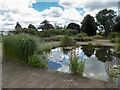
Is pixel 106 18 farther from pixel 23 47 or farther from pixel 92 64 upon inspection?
pixel 23 47

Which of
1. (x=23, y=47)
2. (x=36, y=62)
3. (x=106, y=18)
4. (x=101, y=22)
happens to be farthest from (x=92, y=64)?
(x=106, y=18)

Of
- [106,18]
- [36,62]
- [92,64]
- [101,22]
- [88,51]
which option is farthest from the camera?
[101,22]

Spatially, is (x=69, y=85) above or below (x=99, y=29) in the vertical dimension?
below

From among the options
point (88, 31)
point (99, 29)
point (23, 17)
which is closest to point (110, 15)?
point (99, 29)

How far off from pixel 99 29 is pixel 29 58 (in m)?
22.2

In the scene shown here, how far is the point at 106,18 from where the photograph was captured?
65.3ft

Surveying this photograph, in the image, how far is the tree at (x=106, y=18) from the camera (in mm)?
19756

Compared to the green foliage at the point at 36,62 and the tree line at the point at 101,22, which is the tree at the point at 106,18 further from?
the green foliage at the point at 36,62

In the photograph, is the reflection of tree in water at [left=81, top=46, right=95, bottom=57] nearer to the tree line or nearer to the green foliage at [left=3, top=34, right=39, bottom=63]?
the green foliage at [left=3, top=34, right=39, bottom=63]

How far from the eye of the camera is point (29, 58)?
213cm

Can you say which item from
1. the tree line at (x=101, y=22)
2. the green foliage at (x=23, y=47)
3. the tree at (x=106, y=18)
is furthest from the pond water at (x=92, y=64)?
the tree at (x=106, y=18)

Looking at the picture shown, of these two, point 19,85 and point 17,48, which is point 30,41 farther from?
point 19,85

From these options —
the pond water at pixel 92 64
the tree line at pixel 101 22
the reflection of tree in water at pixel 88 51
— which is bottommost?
the pond water at pixel 92 64

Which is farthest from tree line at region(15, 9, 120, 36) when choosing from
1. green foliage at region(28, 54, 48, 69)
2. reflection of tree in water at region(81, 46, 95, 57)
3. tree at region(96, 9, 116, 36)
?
green foliage at region(28, 54, 48, 69)
